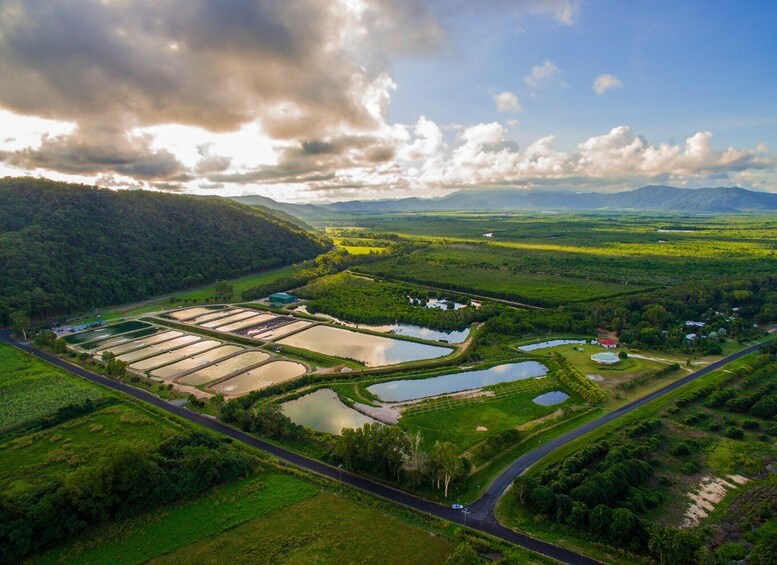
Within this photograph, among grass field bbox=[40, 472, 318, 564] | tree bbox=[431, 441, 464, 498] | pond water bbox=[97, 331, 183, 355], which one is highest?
tree bbox=[431, 441, 464, 498]

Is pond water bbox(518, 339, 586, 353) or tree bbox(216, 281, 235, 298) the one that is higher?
tree bbox(216, 281, 235, 298)

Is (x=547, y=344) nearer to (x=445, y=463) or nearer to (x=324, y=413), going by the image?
(x=324, y=413)

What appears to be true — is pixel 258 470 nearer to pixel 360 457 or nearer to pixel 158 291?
pixel 360 457

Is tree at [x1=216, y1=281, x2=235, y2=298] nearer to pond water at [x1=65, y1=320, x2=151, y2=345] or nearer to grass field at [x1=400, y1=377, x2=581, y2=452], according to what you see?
pond water at [x1=65, y1=320, x2=151, y2=345]

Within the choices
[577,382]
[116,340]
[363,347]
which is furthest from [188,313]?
[577,382]

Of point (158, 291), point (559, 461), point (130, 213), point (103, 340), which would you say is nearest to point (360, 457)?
point (559, 461)

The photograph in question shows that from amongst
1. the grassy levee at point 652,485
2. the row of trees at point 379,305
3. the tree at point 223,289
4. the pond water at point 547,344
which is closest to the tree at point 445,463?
the grassy levee at point 652,485

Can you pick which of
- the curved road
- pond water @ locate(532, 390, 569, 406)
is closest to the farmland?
the curved road
